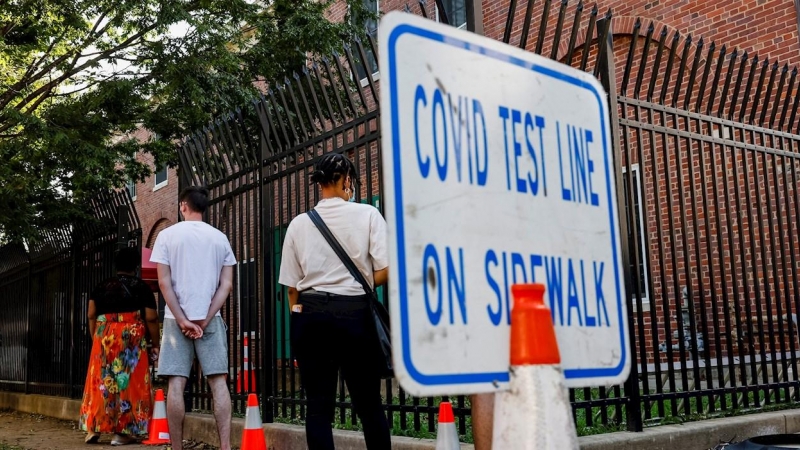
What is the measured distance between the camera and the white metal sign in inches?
56.1

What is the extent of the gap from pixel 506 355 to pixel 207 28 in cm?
906

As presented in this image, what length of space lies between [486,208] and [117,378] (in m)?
6.45

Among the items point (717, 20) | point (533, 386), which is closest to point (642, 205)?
point (533, 386)

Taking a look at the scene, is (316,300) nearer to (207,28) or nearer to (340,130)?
(340,130)

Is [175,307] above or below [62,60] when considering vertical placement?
below

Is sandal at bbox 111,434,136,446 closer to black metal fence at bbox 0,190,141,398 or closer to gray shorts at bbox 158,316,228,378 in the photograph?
black metal fence at bbox 0,190,141,398

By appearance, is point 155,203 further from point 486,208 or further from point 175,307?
point 486,208

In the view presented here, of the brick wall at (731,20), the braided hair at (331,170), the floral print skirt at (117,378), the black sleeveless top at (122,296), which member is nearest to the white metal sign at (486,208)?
the braided hair at (331,170)

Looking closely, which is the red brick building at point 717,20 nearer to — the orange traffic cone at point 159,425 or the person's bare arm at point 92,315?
the person's bare arm at point 92,315

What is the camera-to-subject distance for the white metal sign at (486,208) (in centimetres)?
142

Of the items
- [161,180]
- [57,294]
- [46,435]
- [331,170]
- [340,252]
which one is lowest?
[46,435]

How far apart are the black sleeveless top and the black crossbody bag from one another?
3.85 metres

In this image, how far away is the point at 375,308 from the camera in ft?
12.6

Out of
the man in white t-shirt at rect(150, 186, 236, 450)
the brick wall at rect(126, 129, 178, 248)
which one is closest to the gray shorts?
the man in white t-shirt at rect(150, 186, 236, 450)
